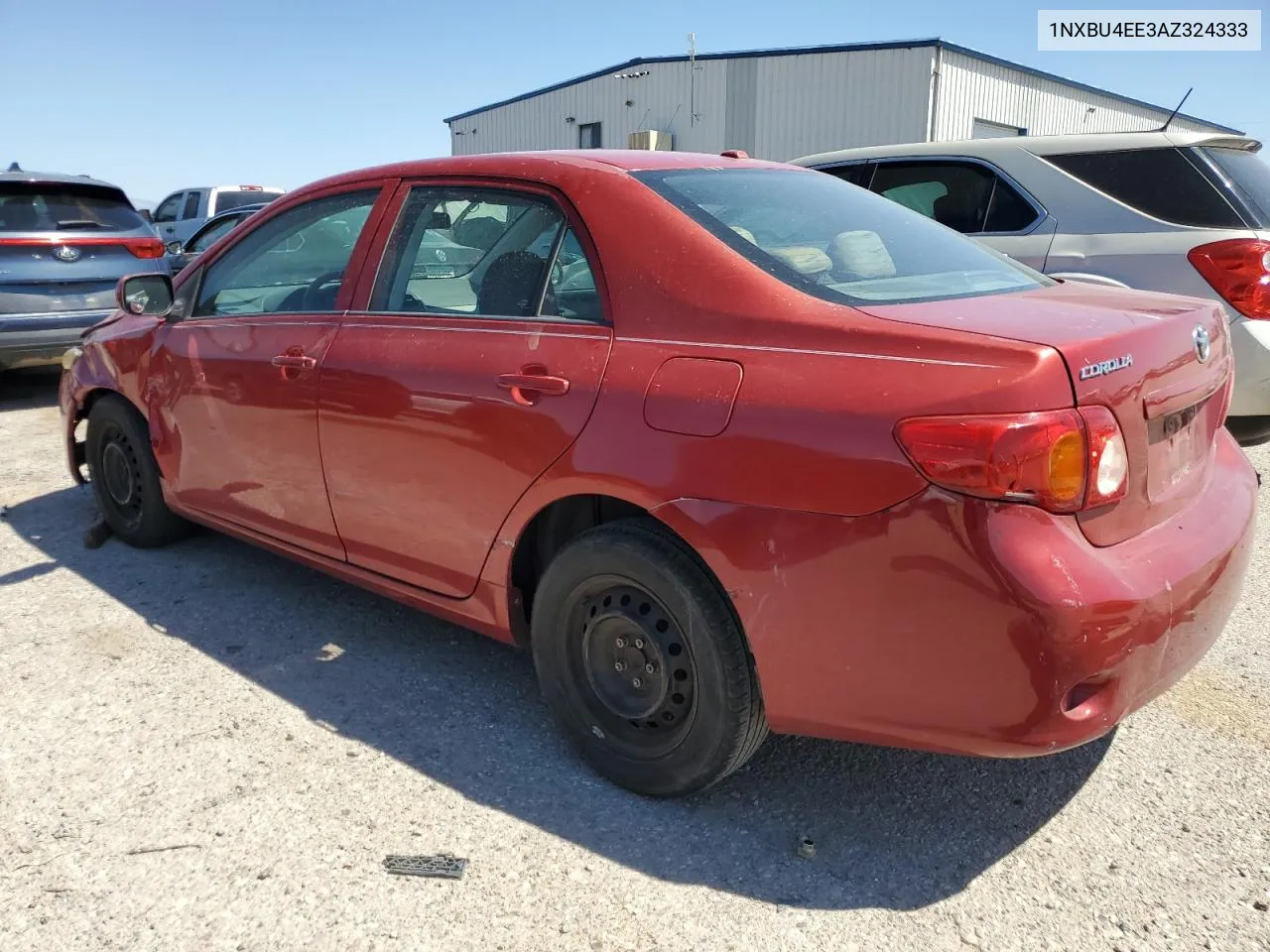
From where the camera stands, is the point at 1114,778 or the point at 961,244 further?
the point at 961,244

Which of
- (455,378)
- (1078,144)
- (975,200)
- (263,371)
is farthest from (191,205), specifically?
(455,378)

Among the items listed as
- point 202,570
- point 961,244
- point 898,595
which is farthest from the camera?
point 202,570

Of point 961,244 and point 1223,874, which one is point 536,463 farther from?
point 1223,874

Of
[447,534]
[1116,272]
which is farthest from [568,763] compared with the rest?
[1116,272]

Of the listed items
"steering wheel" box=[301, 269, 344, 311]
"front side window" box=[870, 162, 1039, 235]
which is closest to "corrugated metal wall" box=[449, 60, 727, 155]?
"front side window" box=[870, 162, 1039, 235]

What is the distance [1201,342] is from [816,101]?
21.8 metres

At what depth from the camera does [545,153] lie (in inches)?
117

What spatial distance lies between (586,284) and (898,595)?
1.19m

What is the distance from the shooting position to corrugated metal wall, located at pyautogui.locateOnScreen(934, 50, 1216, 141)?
69.5 ft

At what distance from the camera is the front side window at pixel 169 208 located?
682 inches

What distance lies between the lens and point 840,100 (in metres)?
22.0

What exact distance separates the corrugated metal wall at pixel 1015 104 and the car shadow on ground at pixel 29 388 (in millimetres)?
17650

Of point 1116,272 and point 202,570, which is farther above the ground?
point 1116,272

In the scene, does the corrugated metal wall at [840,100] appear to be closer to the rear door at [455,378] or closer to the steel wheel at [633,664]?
the rear door at [455,378]
